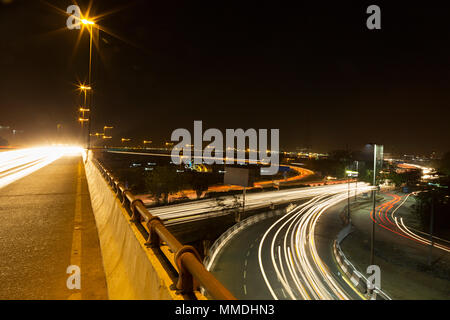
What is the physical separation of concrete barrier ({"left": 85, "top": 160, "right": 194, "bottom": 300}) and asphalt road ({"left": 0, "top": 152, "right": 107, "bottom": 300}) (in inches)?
8.4

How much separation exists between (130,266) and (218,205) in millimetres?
34219

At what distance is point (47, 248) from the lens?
501 centimetres

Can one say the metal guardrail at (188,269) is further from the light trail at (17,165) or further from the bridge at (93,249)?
the light trail at (17,165)

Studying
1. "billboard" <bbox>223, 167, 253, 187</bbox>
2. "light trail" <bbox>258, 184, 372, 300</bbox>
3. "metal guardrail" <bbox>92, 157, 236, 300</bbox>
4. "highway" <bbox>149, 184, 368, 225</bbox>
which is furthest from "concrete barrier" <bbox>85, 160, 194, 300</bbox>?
"billboard" <bbox>223, 167, 253, 187</bbox>

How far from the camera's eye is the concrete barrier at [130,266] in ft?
8.81

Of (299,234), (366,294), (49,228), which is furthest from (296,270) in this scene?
(49,228)

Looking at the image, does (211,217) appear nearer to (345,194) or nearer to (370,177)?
(345,194)

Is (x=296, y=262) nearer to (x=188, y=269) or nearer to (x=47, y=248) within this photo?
(x=47, y=248)

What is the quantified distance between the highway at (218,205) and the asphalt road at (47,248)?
21.0 meters

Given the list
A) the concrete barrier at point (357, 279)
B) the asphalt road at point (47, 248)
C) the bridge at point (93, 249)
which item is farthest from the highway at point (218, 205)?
the asphalt road at point (47, 248)

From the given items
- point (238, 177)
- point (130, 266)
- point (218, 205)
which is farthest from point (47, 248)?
point (238, 177)

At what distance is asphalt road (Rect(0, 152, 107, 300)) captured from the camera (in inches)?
141
